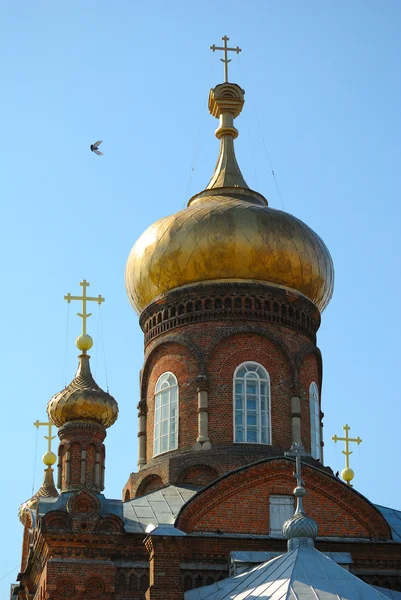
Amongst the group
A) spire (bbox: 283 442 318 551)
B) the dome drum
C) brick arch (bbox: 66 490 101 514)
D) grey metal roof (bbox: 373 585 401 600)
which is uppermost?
the dome drum

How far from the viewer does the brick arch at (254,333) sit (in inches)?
1105

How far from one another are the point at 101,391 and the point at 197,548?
4.11 m

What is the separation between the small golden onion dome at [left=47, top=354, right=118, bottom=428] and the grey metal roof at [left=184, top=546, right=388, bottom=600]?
4960 millimetres

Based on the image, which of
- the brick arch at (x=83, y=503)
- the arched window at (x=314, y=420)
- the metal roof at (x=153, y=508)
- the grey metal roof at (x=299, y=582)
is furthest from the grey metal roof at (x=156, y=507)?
the arched window at (x=314, y=420)

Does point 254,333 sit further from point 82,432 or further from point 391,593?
point 391,593

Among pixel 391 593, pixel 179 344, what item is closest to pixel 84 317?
pixel 179 344

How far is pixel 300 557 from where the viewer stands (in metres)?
21.7

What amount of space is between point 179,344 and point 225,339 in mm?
995

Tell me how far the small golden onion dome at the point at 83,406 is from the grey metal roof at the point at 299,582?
4.96 metres

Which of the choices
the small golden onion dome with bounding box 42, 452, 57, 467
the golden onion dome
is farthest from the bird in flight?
the small golden onion dome with bounding box 42, 452, 57, 467

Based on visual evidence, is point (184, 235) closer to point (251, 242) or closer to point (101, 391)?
point (251, 242)

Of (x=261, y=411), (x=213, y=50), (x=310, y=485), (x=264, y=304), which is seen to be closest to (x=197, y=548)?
(x=310, y=485)

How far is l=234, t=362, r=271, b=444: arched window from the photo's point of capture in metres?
27.4

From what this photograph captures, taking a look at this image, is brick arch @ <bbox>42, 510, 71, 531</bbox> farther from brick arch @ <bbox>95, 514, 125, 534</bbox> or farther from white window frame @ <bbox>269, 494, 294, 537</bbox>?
white window frame @ <bbox>269, 494, 294, 537</bbox>
